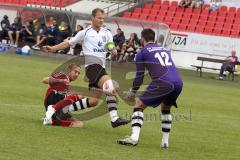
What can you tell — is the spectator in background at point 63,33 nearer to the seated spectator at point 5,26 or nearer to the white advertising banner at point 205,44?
the seated spectator at point 5,26

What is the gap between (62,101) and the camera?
12875mm

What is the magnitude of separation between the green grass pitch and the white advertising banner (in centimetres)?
1358

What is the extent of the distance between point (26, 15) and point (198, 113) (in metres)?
23.8

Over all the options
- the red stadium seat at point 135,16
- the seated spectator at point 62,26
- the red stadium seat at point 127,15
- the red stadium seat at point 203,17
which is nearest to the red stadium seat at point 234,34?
the red stadium seat at point 203,17

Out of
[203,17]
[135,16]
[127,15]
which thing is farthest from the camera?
[127,15]

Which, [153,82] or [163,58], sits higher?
[163,58]

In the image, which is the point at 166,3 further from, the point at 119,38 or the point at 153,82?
the point at 153,82

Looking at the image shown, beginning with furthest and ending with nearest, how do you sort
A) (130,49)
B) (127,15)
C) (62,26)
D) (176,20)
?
1. (127,15)
2. (176,20)
3. (62,26)
4. (130,49)

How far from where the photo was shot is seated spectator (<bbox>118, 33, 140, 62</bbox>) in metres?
34.2

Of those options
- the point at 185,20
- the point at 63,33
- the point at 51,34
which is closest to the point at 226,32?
the point at 185,20

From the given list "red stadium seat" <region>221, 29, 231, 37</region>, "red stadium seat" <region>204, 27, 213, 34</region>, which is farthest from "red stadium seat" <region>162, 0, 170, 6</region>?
"red stadium seat" <region>221, 29, 231, 37</region>

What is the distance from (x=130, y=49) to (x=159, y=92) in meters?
23.2

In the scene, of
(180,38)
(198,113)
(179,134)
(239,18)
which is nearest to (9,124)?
(179,134)

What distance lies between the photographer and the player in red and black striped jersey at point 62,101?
12.8 m
